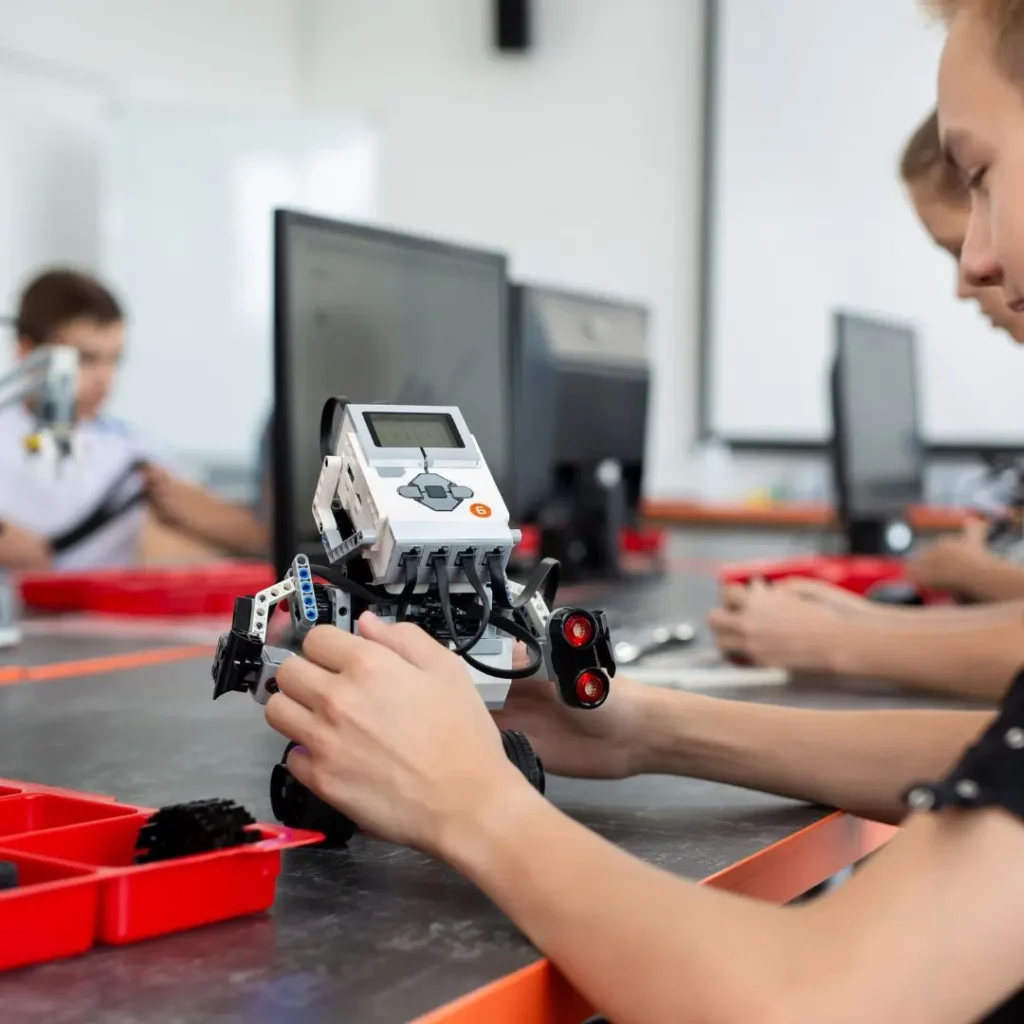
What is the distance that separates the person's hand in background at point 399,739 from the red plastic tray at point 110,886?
4 centimetres

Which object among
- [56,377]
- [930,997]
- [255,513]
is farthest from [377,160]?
[930,997]

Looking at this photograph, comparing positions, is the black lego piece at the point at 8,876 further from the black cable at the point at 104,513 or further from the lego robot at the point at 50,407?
the black cable at the point at 104,513

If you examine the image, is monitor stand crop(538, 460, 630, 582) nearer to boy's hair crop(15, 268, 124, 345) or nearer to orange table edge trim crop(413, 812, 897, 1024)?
boy's hair crop(15, 268, 124, 345)

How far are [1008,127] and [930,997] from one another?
418mm

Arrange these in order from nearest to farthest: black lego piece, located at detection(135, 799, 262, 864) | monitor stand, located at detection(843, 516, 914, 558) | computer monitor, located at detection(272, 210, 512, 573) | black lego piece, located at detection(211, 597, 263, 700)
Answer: black lego piece, located at detection(135, 799, 262, 864) < black lego piece, located at detection(211, 597, 263, 700) < computer monitor, located at detection(272, 210, 512, 573) < monitor stand, located at detection(843, 516, 914, 558)

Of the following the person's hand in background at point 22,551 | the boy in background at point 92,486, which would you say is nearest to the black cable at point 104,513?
the boy in background at point 92,486

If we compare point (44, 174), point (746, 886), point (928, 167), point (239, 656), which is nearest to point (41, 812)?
point (239, 656)

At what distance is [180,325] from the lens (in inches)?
197

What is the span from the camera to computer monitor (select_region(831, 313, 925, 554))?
9.21 ft

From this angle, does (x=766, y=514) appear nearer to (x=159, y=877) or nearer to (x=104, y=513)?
(x=104, y=513)

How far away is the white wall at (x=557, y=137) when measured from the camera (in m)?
5.43

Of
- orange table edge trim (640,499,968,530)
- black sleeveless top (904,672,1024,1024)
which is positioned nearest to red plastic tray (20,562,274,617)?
black sleeveless top (904,672,1024,1024)

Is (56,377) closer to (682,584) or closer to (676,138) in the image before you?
(682,584)

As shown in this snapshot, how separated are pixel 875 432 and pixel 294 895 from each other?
7.74ft
